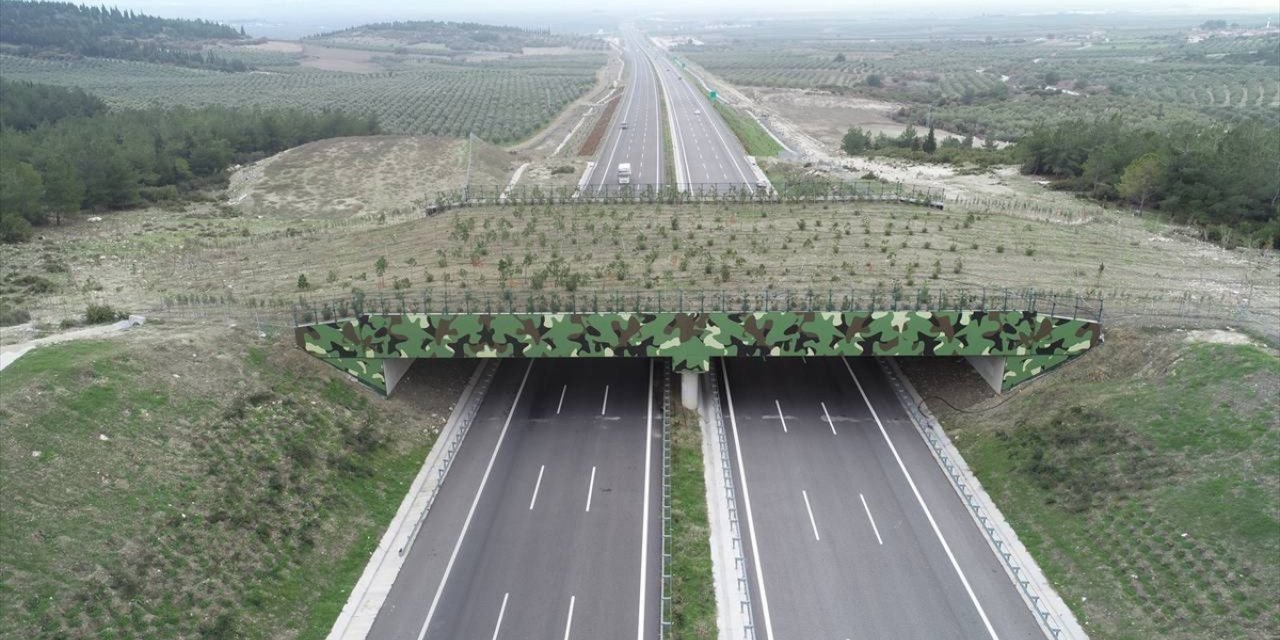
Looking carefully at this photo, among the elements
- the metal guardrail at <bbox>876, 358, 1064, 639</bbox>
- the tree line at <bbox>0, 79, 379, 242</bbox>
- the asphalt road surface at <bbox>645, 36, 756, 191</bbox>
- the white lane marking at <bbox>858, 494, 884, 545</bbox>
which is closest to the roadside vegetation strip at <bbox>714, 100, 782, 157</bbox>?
the asphalt road surface at <bbox>645, 36, 756, 191</bbox>

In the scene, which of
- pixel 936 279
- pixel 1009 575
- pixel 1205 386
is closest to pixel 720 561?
pixel 1009 575

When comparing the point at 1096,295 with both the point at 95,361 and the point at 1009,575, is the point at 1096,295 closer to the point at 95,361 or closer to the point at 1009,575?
the point at 1009,575

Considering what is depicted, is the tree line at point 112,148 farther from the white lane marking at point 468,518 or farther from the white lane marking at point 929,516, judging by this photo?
the white lane marking at point 929,516

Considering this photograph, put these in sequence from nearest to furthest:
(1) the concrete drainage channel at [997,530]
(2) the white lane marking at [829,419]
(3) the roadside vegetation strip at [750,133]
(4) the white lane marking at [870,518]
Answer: (1) the concrete drainage channel at [997,530] → (4) the white lane marking at [870,518] → (2) the white lane marking at [829,419] → (3) the roadside vegetation strip at [750,133]

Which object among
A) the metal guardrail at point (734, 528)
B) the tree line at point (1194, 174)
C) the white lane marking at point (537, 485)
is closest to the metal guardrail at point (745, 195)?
the tree line at point (1194, 174)

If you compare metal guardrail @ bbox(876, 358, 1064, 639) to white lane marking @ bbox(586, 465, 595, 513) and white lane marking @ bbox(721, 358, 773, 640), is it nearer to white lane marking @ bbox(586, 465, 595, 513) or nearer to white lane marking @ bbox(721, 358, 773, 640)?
white lane marking @ bbox(721, 358, 773, 640)

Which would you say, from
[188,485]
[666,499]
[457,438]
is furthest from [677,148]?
[188,485]

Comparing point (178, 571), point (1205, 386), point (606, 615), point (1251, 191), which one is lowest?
point (606, 615)
